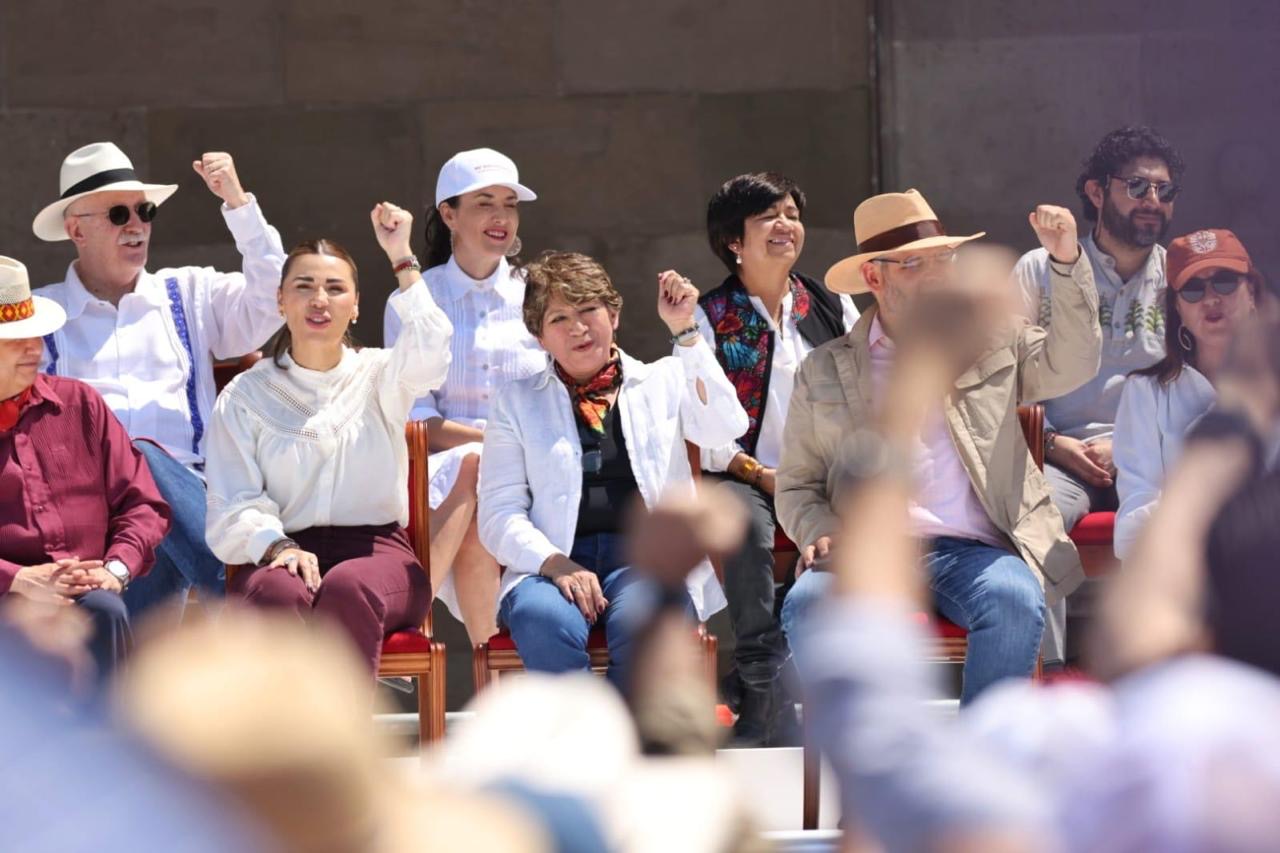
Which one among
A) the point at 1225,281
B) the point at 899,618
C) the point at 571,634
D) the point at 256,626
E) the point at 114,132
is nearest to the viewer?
the point at 256,626

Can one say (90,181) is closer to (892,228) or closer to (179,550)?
(179,550)

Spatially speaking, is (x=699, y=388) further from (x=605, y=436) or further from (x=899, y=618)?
Answer: (x=899, y=618)

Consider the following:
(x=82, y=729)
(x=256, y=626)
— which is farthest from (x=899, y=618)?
(x=82, y=729)

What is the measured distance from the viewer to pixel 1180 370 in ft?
13.5

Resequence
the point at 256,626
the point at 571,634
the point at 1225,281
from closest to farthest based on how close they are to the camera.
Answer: the point at 256,626 < the point at 571,634 < the point at 1225,281

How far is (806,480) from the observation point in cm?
410

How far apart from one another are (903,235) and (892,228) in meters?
0.04

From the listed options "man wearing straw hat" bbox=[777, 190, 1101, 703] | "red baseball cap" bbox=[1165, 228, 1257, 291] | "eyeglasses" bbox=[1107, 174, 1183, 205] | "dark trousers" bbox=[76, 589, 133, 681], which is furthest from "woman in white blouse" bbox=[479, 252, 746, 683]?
"eyeglasses" bbox=[1107, 174, 1183, 205]

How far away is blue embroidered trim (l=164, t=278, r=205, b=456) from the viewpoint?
4.56 metres

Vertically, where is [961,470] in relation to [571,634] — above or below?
above

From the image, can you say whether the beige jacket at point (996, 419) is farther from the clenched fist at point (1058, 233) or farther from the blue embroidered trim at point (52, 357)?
the blue embroidered trim at point (52, 357)

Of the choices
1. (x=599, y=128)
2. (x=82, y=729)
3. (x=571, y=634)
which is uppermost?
(x=599, y=128)

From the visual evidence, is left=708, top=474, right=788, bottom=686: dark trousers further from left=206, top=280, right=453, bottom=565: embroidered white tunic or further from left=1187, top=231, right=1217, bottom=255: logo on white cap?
left=1187, top=231, right=1217, bottom=255: logo on white cap

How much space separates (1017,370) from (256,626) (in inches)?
123
